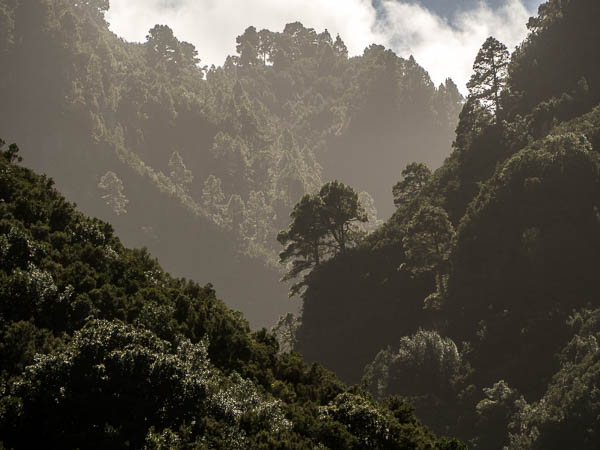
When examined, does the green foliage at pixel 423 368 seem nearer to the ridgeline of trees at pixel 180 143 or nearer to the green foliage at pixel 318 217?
the green foliage at pixel 318 217

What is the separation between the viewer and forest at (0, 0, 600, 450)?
2094cm

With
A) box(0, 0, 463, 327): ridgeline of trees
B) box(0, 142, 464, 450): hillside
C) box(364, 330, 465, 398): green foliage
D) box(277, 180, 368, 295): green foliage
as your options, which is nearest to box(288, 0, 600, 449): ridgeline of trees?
box(364, 330, 465, 398): green foliage

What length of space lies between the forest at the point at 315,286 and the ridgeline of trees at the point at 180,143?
68 centimetres

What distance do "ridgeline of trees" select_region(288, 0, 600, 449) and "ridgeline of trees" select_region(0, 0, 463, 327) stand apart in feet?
243

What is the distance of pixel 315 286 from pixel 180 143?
103 meters

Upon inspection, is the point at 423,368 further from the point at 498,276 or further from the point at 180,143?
the point at 180,143

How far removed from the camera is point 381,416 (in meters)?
23.3

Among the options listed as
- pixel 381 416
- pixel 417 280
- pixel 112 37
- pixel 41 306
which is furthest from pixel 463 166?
pixel 112 37

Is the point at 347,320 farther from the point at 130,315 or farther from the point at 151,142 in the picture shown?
the point at 151,142

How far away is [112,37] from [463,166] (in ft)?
478

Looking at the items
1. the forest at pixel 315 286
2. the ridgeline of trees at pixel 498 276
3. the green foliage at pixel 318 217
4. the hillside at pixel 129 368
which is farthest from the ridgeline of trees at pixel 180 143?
the hillside at pixel 129 368

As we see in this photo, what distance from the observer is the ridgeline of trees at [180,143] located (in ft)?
449

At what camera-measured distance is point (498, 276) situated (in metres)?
49.8

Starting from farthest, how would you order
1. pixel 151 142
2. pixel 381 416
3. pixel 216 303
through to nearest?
pixel 151 142 → pixel 216 303 → pixel 381 416
